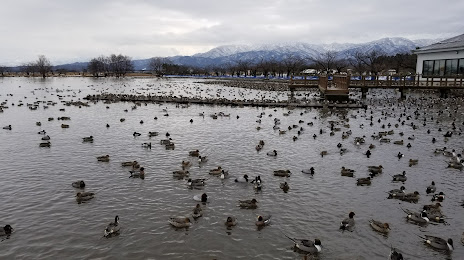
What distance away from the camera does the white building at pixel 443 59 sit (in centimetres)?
6712

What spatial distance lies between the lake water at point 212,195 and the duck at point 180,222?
0.78 feet

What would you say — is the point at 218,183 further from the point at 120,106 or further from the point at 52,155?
the point at 120,106

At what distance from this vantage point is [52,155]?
83.6 feet

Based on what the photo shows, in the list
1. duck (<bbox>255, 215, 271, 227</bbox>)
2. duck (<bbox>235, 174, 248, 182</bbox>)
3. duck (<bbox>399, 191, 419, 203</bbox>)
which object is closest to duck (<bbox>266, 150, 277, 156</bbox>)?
duck (<bbox>235, 174, 248, 182</bbox>)

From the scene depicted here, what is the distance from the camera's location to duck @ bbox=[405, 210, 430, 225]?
51.7 feet

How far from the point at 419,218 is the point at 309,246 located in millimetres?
6250

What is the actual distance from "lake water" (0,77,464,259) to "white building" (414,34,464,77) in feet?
135

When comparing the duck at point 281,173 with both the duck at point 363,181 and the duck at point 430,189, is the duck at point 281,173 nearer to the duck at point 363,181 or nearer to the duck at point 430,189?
the duck at point 363,181

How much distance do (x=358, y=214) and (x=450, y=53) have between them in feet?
220

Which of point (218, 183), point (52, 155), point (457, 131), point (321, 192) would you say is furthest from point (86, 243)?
point (457, 131)

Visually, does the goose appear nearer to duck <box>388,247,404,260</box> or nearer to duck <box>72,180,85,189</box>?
duck <box>72,180,85,189</box>

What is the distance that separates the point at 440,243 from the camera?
44.8ft

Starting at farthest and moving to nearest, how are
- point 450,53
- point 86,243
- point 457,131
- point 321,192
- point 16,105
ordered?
1. point 450,53
2. point 16,105
3. point 457,131
4. point 321,192
5. point 86,243

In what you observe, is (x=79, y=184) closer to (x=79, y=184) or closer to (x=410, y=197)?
(x=79, y=184)
